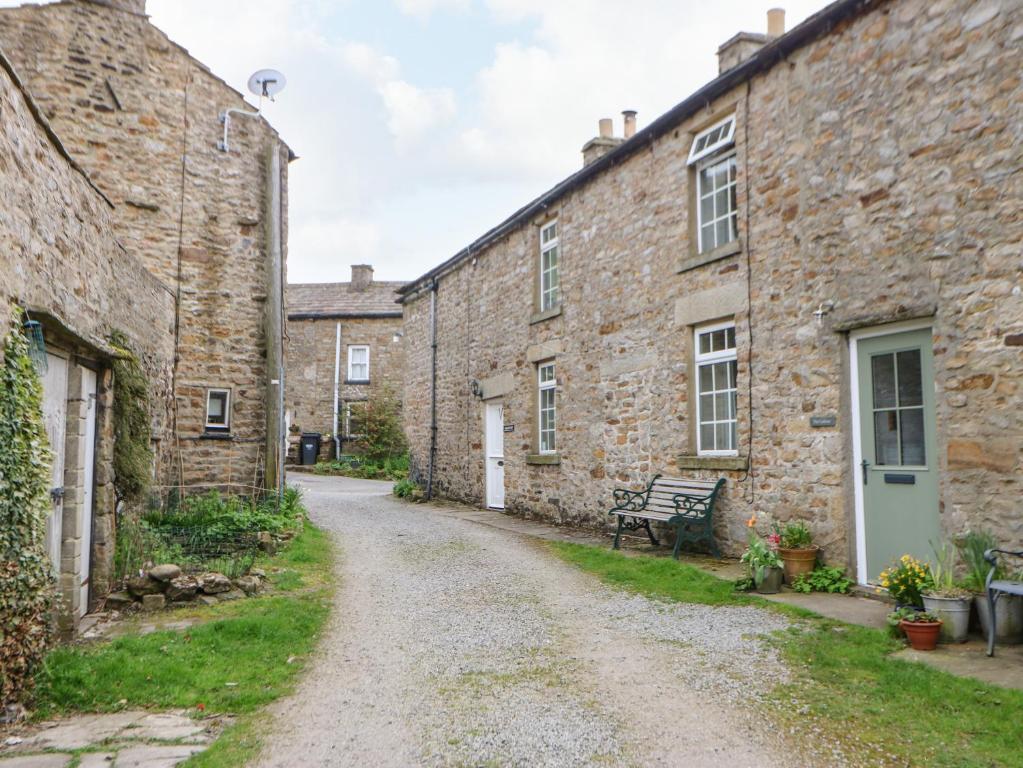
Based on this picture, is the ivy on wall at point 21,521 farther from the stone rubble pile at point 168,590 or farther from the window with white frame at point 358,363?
the window with white frame at point 358,363

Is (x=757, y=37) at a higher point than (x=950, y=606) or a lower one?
higher

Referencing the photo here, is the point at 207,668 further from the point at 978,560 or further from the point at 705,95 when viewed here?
the point at 705,95

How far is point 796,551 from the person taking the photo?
7082 mm

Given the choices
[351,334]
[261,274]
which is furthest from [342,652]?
[351,334]

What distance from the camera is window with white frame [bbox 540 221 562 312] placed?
1249cm

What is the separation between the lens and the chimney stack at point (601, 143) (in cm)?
1205

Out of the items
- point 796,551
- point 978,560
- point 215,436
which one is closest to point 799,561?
point 796,551

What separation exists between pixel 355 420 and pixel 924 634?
74.6 feet

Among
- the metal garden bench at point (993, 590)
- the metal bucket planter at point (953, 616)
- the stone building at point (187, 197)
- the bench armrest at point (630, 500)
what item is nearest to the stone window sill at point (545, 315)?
the bench armrest at point (630, 500)

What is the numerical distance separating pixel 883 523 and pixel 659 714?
358cm

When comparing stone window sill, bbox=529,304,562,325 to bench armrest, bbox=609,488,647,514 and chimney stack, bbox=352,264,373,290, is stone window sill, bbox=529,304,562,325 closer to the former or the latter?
bench armrest, bbox=609,488,647,514

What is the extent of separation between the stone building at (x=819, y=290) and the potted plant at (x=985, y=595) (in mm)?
208

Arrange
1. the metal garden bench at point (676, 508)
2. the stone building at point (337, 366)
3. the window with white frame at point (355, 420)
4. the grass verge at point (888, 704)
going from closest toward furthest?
the grass verge at point (888, 704) < the metal garden bench at point (676, 508) < the window with white frame at point (355, 420) < the stone building at point (337, 366)

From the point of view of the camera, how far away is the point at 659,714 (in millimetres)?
4141
